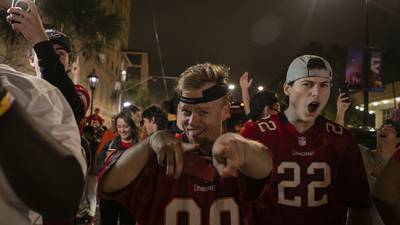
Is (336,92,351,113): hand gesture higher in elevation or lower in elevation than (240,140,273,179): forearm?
lower

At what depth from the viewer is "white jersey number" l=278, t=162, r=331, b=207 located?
10.3 ft

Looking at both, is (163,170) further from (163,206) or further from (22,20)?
(22,20)

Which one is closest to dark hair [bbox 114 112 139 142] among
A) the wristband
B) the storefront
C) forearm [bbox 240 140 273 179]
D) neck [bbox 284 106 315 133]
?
neck [bbox 284 106 315 133]

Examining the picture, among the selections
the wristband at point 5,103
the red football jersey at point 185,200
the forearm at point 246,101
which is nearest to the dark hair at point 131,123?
the forearm at point 246,101

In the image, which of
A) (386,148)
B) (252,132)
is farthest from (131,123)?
(386,148)

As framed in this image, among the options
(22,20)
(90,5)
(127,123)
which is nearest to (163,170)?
(22,20)

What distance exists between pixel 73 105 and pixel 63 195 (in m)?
1.45

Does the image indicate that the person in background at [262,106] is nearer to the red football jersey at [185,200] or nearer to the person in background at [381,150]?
the person in background at [381,150]

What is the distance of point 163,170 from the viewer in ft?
7.97

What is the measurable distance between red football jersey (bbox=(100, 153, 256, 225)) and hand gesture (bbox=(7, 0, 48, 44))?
93cm

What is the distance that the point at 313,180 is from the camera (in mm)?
3154

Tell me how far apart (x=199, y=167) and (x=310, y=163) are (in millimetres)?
1216

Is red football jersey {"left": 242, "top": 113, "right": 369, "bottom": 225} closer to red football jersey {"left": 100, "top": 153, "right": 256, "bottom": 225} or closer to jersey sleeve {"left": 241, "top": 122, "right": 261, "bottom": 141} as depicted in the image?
jersey sleeve {"left": 241, "top": 122, "right": 261, "bottom": 141}

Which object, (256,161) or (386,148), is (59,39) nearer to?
(256,161)
